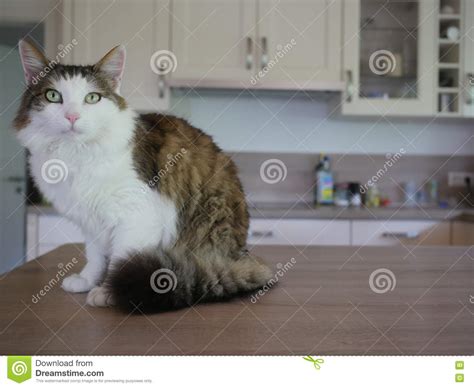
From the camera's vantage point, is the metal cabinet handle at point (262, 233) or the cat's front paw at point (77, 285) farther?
the metal cabinet handle at point (262, 233)

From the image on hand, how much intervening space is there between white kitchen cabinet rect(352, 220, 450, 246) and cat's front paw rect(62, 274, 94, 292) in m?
1.13

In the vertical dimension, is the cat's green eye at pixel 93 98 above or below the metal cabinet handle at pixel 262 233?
above

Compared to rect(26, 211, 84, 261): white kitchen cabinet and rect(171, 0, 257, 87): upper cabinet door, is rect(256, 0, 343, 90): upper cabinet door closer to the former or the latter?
rect(171, 0, 257, 87): upper cabinet door

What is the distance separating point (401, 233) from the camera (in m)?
1.52

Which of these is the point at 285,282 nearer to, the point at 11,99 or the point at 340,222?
the point at 11,99

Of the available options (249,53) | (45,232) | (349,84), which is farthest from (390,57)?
(45,232)

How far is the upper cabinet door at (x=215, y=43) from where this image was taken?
1584 millimetres

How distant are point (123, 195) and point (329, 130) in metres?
1.56

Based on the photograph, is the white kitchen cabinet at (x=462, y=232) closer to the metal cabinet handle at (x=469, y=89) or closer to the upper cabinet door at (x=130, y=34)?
the metal cabinet handle at (x=469, y=89)

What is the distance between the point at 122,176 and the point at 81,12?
1099 mm

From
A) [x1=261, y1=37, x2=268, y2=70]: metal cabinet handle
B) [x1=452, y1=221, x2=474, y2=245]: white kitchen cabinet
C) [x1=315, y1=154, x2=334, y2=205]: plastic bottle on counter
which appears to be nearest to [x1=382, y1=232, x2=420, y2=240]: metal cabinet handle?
[x1=452, y1=221, x2=474, y2=245]: white kitchen cabinet

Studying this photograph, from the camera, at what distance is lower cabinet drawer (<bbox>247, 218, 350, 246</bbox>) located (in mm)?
1465

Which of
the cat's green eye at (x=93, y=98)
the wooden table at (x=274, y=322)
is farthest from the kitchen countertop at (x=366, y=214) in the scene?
the cat's green eye at (x=93, y=98)

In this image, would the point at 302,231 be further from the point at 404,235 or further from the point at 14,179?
the point at 14,179
